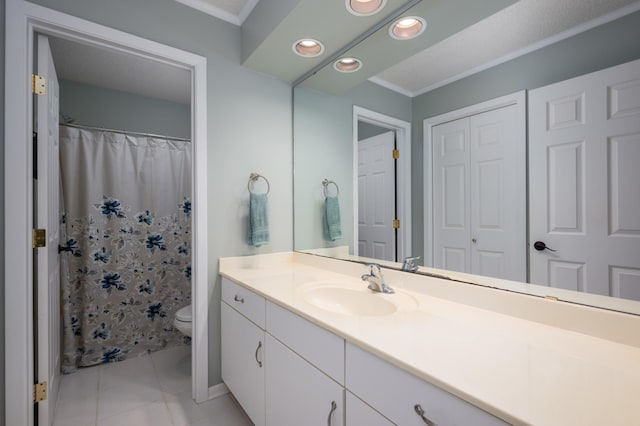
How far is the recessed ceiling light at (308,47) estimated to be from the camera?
164cm

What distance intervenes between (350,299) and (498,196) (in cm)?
76

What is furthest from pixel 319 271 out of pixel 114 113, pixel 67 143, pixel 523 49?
pixel 114 113

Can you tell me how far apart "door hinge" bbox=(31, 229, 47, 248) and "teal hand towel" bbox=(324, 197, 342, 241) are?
4.79 ft

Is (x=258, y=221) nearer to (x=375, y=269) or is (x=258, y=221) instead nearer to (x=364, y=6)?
(x=375, y=269)

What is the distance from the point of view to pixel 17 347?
4.27ft

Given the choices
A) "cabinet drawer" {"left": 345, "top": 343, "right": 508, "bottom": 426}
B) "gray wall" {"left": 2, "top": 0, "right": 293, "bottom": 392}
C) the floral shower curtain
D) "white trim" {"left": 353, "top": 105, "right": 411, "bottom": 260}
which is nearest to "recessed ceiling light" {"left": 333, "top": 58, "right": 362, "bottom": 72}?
"white trim" {"left": 353, "top": 105, "right": 411, "bottom": 260}

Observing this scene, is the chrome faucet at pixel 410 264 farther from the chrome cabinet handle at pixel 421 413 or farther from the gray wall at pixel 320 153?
the chrome cabinet handle at pixel 421 413

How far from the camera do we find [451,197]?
1198mm

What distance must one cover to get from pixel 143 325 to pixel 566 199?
2.95m

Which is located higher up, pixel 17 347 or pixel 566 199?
pixel 566 199

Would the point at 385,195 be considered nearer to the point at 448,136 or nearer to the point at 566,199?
the point at 448,136

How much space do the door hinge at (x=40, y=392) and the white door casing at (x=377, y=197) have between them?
67.0 inches

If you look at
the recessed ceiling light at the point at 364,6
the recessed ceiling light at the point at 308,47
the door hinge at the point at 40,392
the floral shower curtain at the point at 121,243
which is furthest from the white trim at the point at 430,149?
the floral shower curtain at the point at 121,243

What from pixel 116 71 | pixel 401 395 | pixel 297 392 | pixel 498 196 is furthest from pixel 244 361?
pixel 116 71
